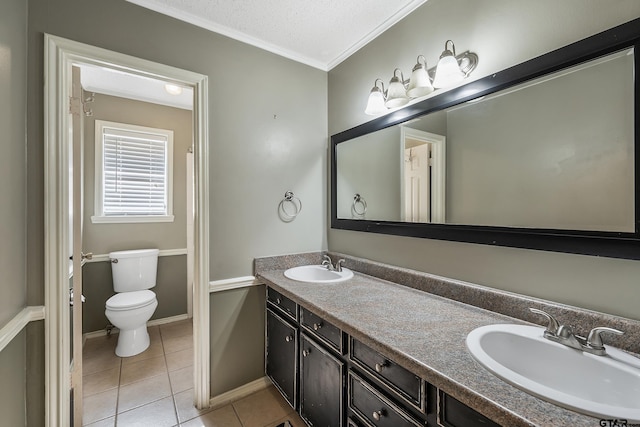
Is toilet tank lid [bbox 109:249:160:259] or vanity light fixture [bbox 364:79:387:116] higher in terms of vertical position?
vanity light fixture [bbox 364:79:387:116]

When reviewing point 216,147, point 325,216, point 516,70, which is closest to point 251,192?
point 216,147

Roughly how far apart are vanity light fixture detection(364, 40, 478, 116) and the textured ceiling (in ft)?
1.26

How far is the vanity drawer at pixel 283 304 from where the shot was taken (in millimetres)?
1577

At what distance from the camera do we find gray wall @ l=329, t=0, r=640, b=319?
925 mm

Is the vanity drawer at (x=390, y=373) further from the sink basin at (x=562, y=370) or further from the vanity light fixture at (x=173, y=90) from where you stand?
the vanity light fixture at (x=173, y=90)

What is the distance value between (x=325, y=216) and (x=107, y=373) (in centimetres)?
206

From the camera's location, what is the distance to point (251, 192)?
74.5 inches

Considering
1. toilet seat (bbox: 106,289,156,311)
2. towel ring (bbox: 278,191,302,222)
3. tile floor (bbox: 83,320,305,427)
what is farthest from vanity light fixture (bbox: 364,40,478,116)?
toilet seat (bbox: 106,289,156,311)

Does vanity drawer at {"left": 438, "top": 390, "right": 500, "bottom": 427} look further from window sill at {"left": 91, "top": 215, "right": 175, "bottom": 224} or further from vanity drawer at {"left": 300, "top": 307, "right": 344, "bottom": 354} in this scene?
window sill at {"left": 91, "top": 215, "right": 175, "bottom": 224}

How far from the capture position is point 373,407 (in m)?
1.05

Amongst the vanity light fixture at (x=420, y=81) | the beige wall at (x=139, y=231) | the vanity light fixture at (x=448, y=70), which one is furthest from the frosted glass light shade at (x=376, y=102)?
the beige wall at (x=139, y=231)

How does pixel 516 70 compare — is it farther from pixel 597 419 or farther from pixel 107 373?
pixel 107 373

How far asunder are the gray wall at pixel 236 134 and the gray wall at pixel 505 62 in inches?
20.9

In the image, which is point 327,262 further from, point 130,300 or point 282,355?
point 130,300
